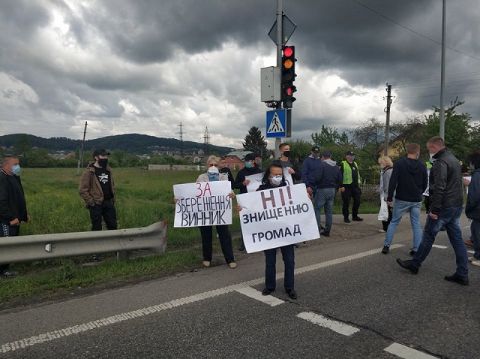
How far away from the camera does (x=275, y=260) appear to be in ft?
16.7

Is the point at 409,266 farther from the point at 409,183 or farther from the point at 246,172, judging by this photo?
the point at 246,172

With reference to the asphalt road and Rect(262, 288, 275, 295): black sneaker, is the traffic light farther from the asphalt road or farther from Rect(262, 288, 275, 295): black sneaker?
Rect(262, 288, 275, 295): black sneaker

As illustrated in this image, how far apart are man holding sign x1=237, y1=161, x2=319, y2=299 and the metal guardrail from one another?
2111 mm

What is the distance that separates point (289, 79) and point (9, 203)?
640 cm

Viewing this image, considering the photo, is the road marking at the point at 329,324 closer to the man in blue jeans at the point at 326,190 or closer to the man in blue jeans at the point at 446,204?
the man in blue jeans at the point at 446,204

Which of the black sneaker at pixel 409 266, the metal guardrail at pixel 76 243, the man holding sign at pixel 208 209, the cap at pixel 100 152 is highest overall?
the cap at pixel 100 152

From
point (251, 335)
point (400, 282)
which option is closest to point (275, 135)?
point (400, 282)

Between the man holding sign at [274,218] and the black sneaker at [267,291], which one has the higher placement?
the man holding sign at [274,218]

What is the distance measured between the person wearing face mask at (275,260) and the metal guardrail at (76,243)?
93.3 inches

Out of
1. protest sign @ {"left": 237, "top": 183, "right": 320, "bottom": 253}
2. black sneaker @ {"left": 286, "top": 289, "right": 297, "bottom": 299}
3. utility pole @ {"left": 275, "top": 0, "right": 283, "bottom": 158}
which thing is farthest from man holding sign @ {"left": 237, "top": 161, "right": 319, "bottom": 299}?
utility pole @ {"left": 275, "top": 0, "right": 283, "bottom": 158}

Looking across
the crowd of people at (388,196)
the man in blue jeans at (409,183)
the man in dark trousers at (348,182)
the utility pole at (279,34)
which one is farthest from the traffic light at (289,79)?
the man in blue jeans at (409,183)

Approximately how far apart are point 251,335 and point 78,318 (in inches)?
74.3

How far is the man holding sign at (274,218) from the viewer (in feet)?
16.6

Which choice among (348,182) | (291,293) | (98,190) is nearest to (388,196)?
(291,293)
